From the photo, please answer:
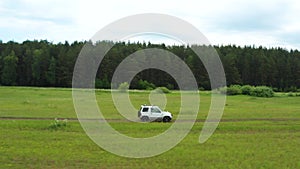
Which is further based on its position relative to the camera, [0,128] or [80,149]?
[0,128]

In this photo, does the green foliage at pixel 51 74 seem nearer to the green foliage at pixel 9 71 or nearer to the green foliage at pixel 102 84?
the green foliage at pixel 9 71

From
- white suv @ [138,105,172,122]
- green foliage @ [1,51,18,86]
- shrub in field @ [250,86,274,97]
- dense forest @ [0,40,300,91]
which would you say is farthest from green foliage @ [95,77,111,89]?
white suv @ [138,105,172,122]

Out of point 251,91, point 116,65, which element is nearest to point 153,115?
point 251,91

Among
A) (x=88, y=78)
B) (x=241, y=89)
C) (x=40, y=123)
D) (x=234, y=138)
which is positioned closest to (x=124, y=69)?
(x=88, y=78)

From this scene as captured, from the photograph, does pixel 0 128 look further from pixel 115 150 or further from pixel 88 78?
pixel 88 78

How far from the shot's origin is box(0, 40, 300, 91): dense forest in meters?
120

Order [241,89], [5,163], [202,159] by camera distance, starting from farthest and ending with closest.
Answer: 1. [241,89]
2. [202,159]
3. [5,163]

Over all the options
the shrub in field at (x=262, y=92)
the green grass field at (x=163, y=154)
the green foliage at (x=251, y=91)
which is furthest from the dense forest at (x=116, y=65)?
the green grass field at (x=163, y=154)

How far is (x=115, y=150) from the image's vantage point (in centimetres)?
2216

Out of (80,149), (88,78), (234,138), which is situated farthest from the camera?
(88,78)

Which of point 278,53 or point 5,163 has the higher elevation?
point 278,53

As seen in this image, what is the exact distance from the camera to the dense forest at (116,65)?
120062mm

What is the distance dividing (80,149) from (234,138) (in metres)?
10.7

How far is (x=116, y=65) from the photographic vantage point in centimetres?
12238
